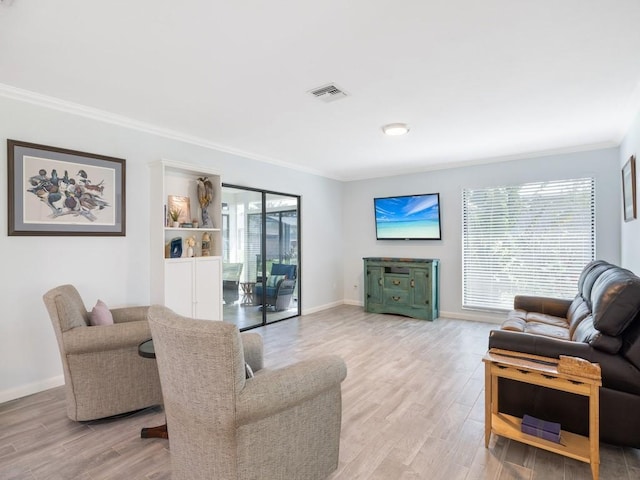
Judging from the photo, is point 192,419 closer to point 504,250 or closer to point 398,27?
point 398,27

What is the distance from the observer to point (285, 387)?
1523 mm

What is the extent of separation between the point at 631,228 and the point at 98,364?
511 cm

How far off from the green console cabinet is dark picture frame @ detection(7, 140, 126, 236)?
4.06 metres

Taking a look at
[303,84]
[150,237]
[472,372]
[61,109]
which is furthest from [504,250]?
[61,109]

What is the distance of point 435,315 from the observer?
225 inches

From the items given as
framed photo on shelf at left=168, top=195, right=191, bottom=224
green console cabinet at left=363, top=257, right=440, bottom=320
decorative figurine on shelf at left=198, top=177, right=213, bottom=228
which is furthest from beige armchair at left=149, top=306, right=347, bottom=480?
green console cabinet at left=363, top=257, right=440, bottom=320

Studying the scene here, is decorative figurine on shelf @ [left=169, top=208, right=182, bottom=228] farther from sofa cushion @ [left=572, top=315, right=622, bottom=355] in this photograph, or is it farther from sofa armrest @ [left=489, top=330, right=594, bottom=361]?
sofa cushion @ [left=572, top=315, right=622, bottom=355]

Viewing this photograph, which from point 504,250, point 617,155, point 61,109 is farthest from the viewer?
point 504,250

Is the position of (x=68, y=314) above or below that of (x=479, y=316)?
above

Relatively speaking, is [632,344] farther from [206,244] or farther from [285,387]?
[206,244]

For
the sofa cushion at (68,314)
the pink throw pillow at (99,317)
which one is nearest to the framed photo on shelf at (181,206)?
the pink throw pillow at (99,317)

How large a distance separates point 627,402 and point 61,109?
15.7 ft

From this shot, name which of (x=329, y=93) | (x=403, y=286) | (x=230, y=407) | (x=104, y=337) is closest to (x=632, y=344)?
(x=230, y=407)

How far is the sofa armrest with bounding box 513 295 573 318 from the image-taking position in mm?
3699
